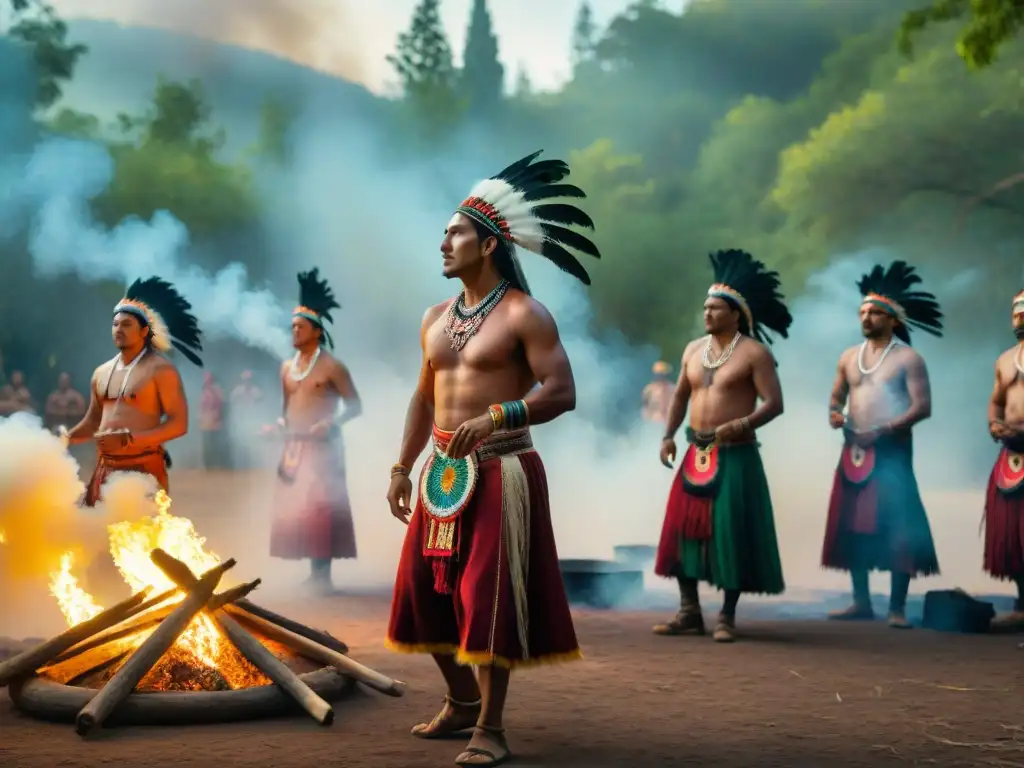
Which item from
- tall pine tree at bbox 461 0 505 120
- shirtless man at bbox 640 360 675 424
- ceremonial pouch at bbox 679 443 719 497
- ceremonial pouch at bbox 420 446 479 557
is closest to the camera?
ceremonial pouch at bbox 420 446 479 557

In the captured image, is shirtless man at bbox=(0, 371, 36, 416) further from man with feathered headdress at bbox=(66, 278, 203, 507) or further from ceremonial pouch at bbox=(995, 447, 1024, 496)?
ceremonial pouch at bbox=(995, 447, 1024, 496)

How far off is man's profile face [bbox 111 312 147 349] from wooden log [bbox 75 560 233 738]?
218cm

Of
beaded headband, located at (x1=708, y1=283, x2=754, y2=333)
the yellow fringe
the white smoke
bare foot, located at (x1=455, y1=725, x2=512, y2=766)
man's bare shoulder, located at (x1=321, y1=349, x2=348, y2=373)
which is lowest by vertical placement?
bare foot, located at (x1=455, y1=725, x2=512, y2=766)

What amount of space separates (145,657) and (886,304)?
5.26 metres

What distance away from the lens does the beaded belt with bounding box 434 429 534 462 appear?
4680 mm

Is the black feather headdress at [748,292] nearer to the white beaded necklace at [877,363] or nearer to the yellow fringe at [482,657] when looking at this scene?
the white beaded necklace at [877,363]

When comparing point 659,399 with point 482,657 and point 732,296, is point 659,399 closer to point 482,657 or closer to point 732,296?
point 732,296

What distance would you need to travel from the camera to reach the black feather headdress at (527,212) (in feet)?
16.1

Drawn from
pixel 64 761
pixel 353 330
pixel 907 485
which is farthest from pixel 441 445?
pixel 353 330

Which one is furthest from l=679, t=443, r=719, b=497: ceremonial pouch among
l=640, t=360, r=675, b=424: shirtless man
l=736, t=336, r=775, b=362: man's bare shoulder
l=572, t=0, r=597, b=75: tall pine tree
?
l=572, t=0, r=597, b=75: tall pine tree

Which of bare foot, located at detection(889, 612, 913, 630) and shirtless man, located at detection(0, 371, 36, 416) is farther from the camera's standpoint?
shirtless man, located at detection(0, 371, 36, 416)

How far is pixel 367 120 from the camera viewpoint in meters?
30.3

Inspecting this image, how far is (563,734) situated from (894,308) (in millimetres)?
4445

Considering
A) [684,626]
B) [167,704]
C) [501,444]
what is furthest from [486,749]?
[684,626]
